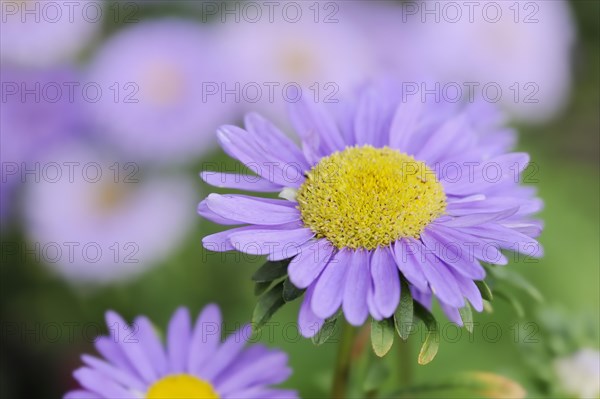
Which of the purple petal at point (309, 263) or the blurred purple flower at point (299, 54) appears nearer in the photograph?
the purple petal at point (309, 263)

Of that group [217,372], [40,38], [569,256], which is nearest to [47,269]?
[40,38]

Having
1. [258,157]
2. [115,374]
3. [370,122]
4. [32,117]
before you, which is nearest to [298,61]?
[32,117]

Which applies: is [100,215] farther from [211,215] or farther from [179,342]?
[211,215]

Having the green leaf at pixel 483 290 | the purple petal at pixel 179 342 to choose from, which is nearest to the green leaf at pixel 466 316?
the green leaf at pixel 483 290

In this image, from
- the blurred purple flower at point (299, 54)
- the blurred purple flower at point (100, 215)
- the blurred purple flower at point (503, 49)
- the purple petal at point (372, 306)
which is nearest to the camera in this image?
the purple petal at point (372, 306)

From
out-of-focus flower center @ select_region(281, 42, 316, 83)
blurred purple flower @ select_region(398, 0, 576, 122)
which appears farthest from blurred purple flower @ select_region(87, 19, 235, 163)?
blurred purple flower @ select_region(398, 0, 576, 122)

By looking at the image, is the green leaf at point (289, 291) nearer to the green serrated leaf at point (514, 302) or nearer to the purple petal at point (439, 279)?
the purple petal at point (439, 279)

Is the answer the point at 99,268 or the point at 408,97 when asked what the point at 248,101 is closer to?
the point at 99,268
